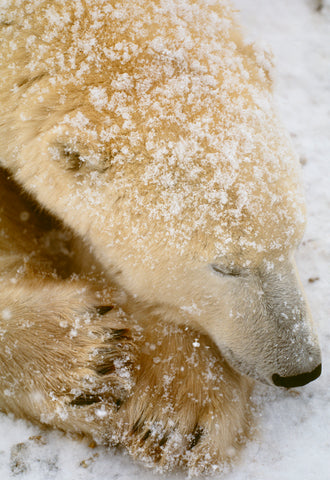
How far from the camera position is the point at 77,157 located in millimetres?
1587

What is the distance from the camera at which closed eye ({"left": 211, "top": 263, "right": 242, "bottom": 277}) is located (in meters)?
1.70

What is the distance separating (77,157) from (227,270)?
0.77 metres

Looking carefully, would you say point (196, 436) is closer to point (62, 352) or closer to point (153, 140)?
point (62, 352)

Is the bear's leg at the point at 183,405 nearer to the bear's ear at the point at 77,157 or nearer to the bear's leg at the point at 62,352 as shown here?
the bear's leg at the point at 62,352

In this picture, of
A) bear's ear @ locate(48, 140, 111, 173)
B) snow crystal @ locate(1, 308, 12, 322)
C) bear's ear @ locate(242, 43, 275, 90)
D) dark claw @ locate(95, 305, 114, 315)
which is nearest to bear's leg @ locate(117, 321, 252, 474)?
dark claw @ locate(95, 305, 114, 315)

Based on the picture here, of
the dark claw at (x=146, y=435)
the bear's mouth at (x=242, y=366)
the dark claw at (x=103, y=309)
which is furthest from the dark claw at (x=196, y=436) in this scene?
the dark claw at (x=103, y=309)

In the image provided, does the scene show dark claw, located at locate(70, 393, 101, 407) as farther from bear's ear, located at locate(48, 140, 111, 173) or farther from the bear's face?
bear's ear, located at locate(48, 140, 111, 173)

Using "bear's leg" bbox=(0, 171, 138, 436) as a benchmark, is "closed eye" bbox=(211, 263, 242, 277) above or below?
above

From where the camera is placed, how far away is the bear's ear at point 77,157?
1.55m

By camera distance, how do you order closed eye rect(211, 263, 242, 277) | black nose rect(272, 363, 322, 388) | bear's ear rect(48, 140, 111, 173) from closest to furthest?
bear's ear rect(48, 140, 111, 173) → closed eye rect(211, 263, 242, 277) → black nose rect(272, 363, 322, 388)

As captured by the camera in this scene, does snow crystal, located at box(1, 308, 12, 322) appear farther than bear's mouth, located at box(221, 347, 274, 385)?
No

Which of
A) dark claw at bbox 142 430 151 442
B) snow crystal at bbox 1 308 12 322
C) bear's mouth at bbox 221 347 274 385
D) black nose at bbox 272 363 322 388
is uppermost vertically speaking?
black nose at bbox 272 363 322 388

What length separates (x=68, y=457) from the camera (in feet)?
6.38

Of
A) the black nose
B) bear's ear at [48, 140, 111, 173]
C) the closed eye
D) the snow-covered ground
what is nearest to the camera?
bear's ear at [48, 140, 111, 173]
